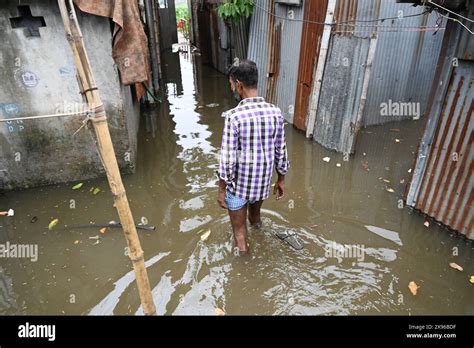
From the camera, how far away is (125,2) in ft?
16.5

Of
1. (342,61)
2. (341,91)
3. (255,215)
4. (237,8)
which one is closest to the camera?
(255,215)

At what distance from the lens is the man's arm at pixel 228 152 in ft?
10.8

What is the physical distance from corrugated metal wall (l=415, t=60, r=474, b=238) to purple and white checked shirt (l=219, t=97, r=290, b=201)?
2.16m

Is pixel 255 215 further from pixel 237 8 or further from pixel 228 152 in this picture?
pixel 237 8

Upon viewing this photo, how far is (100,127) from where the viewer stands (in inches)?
85.5

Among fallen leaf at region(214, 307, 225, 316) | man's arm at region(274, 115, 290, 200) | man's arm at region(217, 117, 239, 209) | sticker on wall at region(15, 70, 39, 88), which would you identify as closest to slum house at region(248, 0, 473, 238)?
man's arm at region(274, 115, 290, 200)

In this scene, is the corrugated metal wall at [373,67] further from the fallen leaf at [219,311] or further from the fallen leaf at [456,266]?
the fallen leaf at [219,311]

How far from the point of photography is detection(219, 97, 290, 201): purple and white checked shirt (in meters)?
3.27

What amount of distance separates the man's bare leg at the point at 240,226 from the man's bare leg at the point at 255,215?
370 mm

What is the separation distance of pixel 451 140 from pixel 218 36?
10.0 metres

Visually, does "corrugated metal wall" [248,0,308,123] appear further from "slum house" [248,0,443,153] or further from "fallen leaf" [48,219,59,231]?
"fallen leaf" [48,219,59,231]

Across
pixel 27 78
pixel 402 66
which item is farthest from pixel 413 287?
pixel 27 78

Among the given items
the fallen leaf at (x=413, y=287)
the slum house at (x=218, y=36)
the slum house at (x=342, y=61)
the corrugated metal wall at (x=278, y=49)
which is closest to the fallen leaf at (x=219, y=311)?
the fallen leaf at (x=413, y=287)

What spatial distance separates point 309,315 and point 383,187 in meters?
2.96
